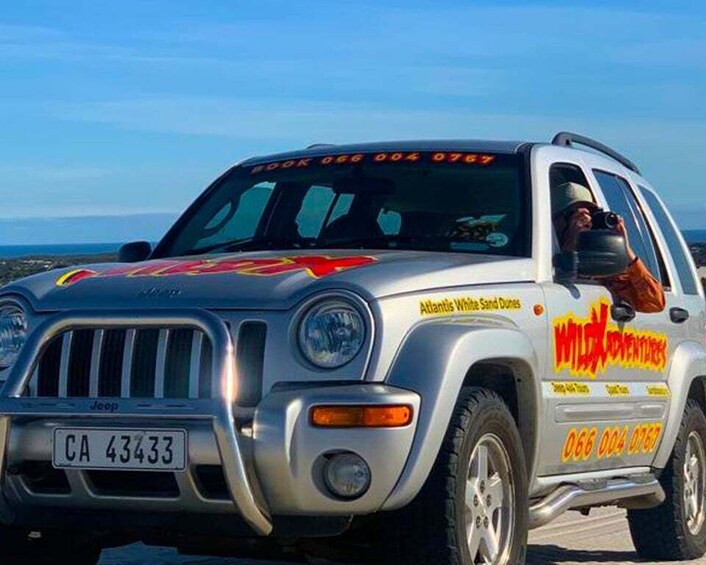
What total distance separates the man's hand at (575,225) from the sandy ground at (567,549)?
153 centimetres

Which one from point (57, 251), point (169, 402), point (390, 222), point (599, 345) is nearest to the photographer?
point (169, 402)

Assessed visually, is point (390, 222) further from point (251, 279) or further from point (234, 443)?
point (234, 443)

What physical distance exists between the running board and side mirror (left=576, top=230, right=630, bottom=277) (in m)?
0.85

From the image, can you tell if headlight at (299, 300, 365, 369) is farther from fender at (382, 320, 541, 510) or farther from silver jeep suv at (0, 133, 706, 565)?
fender at (382, 320, 541, 510)

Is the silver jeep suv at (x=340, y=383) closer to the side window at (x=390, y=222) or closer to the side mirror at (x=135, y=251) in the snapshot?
the side window at (x=390, y=222)

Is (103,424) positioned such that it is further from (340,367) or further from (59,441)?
(340,367)

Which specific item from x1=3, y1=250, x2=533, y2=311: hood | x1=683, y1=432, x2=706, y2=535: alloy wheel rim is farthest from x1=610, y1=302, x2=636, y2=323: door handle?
x1=683, y1=432, x2=706, y2=535: alloy wheel rim

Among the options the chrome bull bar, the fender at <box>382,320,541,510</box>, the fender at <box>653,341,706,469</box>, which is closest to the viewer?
the chrome bull bar

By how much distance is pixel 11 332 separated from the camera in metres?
5.62

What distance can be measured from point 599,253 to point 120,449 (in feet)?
7.20

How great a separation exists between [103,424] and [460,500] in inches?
45.5

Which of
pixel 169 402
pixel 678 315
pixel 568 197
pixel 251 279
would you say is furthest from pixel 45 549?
pixel 678 315

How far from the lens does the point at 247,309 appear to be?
5.27 metres

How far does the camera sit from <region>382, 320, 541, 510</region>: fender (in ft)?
16.8
